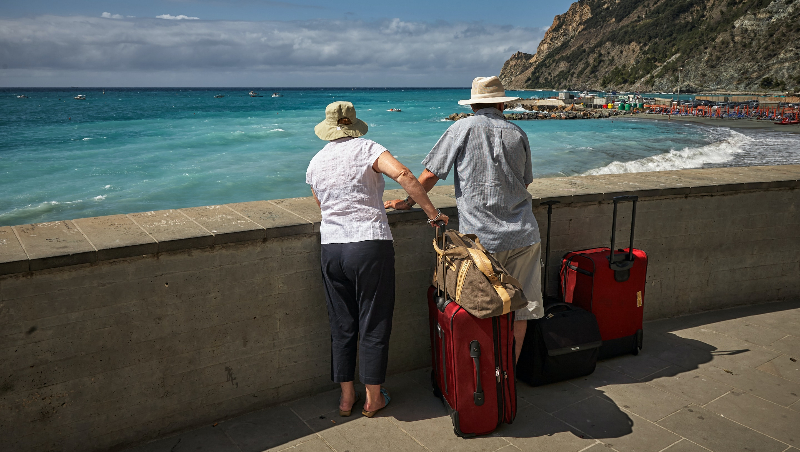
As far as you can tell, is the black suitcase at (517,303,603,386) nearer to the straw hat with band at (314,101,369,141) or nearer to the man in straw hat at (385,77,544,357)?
the man in straw hat at (385,77,544,357)

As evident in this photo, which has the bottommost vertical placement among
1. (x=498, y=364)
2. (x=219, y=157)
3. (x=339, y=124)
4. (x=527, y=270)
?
(x=219, y=157)

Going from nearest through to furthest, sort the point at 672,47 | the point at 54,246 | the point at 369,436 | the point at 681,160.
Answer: the point at 54,246 < the point at 369,436 < the point at 681,160 < the point at 672,47

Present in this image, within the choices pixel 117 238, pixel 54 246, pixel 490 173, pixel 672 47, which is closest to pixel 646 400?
pixel 490 173

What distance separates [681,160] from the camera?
90.0 feet

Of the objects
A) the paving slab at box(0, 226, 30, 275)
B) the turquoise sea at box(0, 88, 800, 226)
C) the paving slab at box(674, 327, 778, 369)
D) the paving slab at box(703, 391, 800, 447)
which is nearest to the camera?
the paving slab at box(0, 226, 30, 275)

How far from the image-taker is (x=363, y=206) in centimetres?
302

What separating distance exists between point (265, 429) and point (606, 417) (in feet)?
6.15

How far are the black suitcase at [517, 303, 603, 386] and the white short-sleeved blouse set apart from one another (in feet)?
3.94

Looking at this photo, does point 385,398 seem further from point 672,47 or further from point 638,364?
point 672,47

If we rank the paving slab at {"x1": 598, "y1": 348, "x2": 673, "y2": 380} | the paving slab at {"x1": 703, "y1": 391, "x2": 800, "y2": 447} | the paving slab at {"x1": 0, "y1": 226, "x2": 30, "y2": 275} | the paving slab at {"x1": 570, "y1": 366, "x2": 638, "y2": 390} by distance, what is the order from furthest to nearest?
the paving slab at {"x1": 598, "y1": 348, "x2": 673, "y2": 380} < the paving slab at {"x1": 570, "y1": 366, "x2": 638, "y2": 390} < the paving slab at {"x1": 703, "y1": 391, "x2": 800, "y2": 447} < the paving slab at {"x1": 0, "y1": 226, "x2": 30, "y2": 275}

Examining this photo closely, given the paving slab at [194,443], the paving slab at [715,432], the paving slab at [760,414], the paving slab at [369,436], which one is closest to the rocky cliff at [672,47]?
the paving slab at [760,414]

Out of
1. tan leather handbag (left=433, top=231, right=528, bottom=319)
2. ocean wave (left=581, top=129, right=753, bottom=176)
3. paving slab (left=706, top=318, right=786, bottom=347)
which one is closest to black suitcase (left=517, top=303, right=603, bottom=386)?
tan leather handbag (left=433, top=231, right=528, bottom=319)

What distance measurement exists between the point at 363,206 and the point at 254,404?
4.36 ft

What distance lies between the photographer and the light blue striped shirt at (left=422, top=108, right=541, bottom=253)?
125 inches
